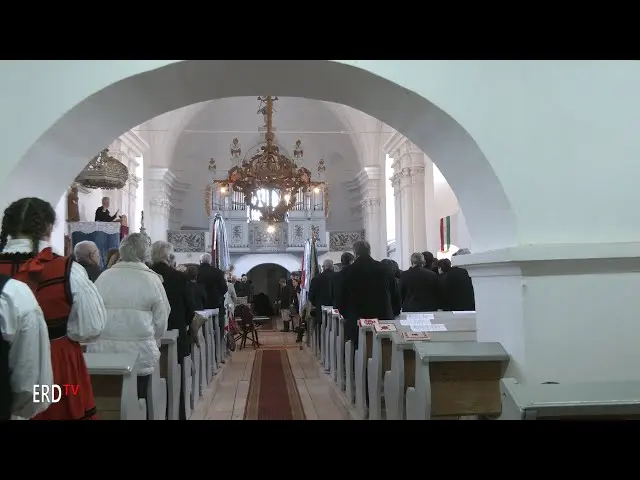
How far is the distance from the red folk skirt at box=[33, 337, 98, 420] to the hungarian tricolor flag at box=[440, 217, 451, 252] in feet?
38.1

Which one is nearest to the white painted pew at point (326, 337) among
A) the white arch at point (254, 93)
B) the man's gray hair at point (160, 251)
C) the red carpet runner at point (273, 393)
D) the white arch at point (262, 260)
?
the red carpet runner at point (273, 393)

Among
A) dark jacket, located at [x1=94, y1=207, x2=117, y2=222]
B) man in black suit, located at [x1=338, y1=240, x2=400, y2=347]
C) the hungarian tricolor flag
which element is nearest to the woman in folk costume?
man in black suit, located at [x1=338, y1=240, x2=400, y2=347]

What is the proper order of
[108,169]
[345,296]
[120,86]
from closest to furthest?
[120,86] → [345,296] → [108,169]

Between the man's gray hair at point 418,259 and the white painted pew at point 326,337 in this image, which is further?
the white painted pew at point 326,337

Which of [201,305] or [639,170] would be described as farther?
[201,305]

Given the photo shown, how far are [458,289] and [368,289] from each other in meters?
1.45

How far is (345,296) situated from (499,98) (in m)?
2.90

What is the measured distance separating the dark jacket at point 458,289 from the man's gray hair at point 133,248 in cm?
400

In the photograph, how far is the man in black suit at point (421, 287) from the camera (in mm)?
7070

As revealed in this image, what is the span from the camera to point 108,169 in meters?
9.20

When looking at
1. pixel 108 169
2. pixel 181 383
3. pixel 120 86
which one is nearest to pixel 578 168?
pixel 120 86

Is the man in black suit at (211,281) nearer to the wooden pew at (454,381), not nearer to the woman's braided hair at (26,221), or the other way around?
the wooden pew at (454,381)

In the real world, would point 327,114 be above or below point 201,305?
above
